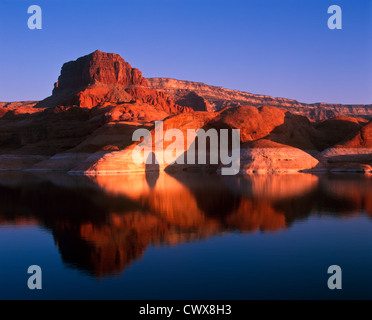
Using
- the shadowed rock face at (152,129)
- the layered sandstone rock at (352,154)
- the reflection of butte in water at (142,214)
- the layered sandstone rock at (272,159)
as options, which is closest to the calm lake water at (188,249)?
the reflection of butte in water at (142,214)

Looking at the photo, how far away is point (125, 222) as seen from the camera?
18.6 metres

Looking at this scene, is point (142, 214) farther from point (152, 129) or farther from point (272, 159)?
point (152, 129)

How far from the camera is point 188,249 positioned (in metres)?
13.6

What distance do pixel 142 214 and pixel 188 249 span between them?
742 cm

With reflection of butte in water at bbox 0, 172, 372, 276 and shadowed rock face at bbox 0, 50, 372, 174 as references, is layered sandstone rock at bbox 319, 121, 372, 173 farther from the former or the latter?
reflection of butte in water at bbox 0, 172, 372, 276

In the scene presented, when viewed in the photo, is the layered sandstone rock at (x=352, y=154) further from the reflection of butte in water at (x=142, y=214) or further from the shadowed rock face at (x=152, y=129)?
the reflection of butte in water at (x=142, y=214)

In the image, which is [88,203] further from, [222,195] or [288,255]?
[288,255]

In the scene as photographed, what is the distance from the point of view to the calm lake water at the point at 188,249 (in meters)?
10.0

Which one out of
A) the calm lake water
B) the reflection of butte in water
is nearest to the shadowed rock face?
the reflection of butte in water

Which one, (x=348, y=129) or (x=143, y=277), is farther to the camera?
(x=348, y=129)

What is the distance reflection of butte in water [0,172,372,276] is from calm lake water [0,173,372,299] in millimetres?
53

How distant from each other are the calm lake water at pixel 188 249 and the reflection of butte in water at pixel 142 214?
0.05m
